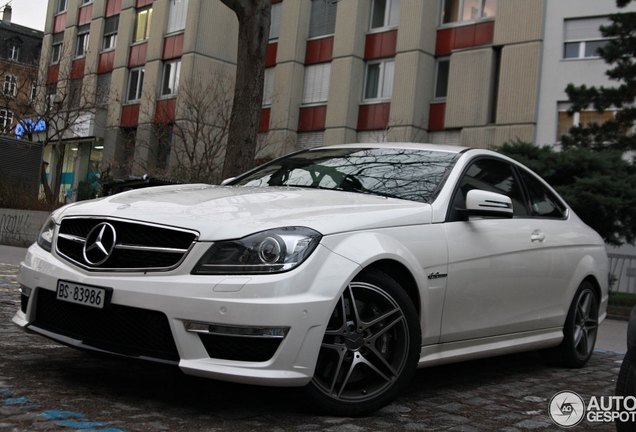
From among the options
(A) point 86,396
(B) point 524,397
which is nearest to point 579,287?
(B) point 524,397

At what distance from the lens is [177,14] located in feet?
111

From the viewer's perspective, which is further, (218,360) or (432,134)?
(432,134)

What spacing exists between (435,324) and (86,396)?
1853 millimetres

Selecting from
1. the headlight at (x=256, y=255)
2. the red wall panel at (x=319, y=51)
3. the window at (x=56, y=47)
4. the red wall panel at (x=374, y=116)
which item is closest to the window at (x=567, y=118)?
the red wall panel at (x=374, y=116)

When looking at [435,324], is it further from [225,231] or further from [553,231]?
[553,231]

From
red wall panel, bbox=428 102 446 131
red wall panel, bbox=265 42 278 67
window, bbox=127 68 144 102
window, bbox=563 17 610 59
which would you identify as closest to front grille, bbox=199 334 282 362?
window, bbox=563 17 610 59

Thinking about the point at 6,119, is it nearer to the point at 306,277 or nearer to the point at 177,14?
the point at 177,14

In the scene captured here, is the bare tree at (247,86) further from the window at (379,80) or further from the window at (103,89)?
the window at (103,89)

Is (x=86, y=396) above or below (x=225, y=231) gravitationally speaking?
below

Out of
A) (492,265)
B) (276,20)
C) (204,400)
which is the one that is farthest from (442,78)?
(204,400)

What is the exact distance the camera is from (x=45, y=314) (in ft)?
12.5

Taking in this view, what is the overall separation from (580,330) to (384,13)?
23.6 meters

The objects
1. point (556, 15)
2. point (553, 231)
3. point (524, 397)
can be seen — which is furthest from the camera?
point (556, 15)

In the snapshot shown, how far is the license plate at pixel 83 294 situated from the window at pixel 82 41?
3962cm
